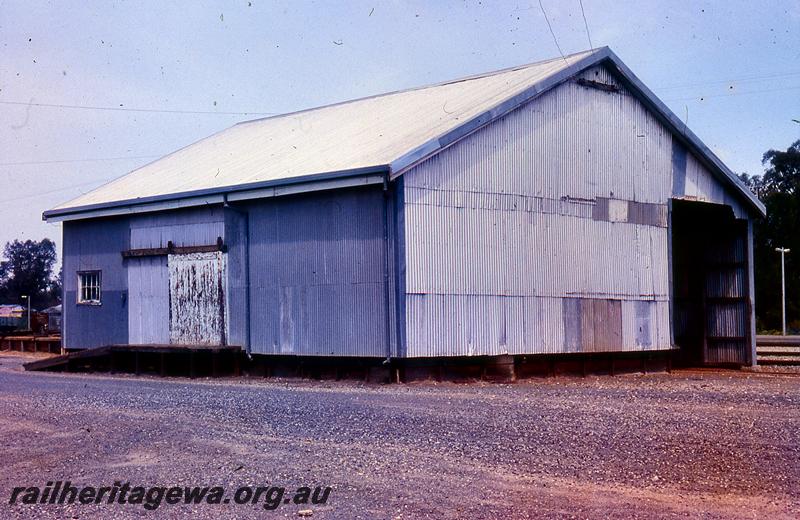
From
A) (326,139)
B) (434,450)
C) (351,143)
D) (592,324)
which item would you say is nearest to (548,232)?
(592,324)

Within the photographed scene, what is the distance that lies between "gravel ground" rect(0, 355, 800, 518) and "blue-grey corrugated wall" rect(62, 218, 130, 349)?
31.0 feet

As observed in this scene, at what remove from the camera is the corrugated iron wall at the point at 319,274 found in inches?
794

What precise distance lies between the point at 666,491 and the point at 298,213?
46.5 ft

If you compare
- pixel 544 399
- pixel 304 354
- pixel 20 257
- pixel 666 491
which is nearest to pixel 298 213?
pixel 304 354

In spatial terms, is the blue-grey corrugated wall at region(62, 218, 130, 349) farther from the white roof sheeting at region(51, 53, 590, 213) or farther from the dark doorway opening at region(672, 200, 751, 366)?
the dark doorway opening at region(672, 200, 751, 366)

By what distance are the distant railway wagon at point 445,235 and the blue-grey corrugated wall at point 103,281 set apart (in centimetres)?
6

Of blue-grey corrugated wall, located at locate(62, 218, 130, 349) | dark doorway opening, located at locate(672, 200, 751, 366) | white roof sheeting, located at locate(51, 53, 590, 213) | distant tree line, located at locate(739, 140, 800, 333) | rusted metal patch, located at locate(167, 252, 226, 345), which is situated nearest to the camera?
white roof sheeting, located at locate(51, 53, 590, 213)

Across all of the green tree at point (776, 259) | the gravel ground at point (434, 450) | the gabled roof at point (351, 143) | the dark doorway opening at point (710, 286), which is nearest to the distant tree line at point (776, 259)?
the green tree at point (776, 259)

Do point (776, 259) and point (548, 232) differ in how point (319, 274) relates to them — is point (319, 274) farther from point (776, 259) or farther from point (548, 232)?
point (776, 259)

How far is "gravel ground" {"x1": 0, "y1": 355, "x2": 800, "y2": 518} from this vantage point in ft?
26.4

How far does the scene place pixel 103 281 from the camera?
2683cm

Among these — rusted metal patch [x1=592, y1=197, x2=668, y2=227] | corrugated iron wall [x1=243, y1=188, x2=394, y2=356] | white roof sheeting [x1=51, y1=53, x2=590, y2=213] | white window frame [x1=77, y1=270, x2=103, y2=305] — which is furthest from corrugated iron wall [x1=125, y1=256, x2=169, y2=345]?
rusted metal patch [x1=592, y1=197, x2=668, y2=227]

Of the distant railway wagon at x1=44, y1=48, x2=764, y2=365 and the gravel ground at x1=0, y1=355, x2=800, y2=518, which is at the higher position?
the distant railway wagon at x1=44, y1=48, x2=764, y2=365

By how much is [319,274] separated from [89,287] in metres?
9.25
